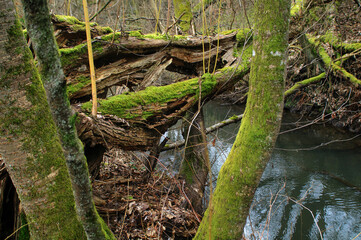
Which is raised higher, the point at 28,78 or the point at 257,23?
the point at 257,23

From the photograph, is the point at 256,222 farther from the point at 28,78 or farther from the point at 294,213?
the point at 28,78

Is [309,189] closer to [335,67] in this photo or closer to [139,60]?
[139,60]

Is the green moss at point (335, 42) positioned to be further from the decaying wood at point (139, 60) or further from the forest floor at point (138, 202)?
the decaying wood at point (139, 60)

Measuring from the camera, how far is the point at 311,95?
25.3ft

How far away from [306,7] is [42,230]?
6.79 metres

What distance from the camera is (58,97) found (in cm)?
100

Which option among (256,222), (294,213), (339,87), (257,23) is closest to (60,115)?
(257,23)

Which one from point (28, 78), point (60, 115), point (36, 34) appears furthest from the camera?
point (28, 78)

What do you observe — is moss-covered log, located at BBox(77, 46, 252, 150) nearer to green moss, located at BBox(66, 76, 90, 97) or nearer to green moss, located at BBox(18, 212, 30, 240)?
green moss, located at BBox(66, 76, 90, 97)

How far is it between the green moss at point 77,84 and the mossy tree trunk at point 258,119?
1.96m

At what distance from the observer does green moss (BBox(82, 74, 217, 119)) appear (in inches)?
Result: 109

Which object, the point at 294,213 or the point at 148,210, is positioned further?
the point at 294,213

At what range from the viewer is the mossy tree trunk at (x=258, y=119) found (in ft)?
6.20

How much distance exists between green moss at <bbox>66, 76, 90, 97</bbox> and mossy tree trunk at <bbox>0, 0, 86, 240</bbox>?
4.15 ft
